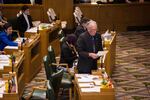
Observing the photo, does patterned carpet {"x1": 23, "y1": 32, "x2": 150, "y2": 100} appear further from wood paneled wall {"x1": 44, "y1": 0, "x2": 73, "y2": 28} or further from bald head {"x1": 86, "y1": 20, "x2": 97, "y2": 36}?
wood paneled wall {"x1": 44, "y1": 0, "x2": 73, "y2": 28}

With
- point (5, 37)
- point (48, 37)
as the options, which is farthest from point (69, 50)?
point (48, 37)

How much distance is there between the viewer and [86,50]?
8.12m

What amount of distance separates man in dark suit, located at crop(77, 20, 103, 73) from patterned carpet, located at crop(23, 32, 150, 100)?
125 centimetres

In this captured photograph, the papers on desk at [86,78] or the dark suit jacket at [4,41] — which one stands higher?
the dark suit jacket at [4,41]

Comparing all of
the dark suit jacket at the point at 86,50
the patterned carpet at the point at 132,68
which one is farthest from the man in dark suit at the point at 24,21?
the dark suit jacket at the point at 86,50

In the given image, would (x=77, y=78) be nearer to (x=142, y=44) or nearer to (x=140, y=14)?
(x=142, y=44)

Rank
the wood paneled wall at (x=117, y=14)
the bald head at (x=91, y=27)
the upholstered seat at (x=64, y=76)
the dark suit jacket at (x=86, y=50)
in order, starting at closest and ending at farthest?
the bald head at (x=91, y=27), the dark suit jacket at (x=86, y=50), the upholstered seat at (x=64, y=76), the wood paneled wall at (x=117, y=14)

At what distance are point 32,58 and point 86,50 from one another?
2.77m

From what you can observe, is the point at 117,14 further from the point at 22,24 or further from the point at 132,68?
the point at 132,68

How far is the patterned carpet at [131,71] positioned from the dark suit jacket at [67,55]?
726mm

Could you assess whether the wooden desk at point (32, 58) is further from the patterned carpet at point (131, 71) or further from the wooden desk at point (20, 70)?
the wooden desk at point (20, 70)

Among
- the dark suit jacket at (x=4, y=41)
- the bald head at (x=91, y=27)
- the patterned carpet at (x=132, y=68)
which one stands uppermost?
the bald head at (x=91, y=27)

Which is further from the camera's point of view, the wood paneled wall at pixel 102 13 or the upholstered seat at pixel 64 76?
the wood paneled wall at pixel 102 13

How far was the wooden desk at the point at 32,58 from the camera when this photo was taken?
9.96 metres
